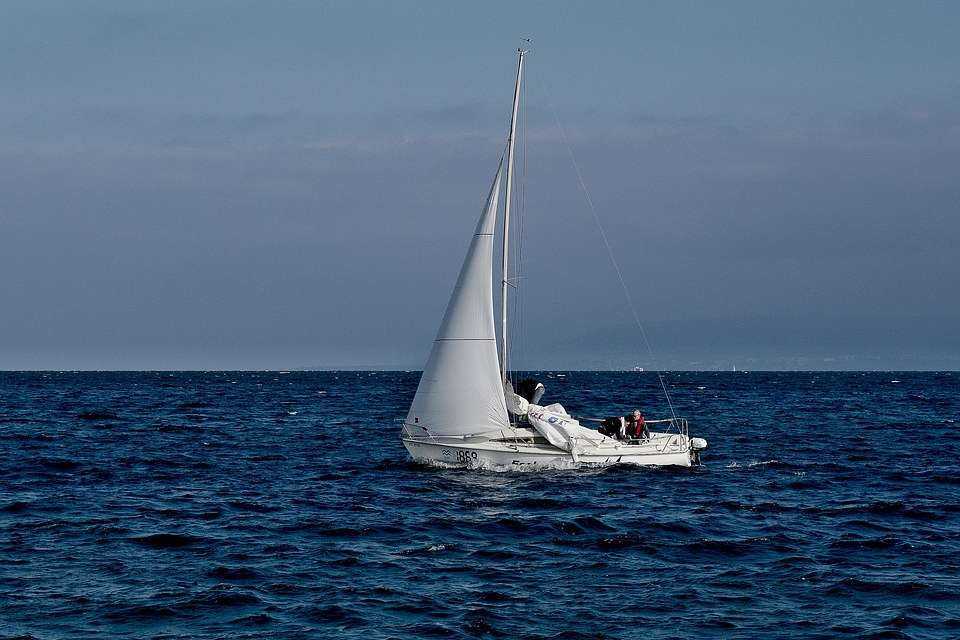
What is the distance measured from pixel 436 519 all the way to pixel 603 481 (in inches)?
353

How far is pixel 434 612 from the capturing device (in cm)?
1909

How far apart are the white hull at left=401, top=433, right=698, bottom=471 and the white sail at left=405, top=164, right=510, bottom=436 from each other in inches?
28.2

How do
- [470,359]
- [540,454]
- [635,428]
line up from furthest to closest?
[635,428] → [540,454] → [470,359]

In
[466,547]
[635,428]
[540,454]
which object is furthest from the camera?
[635,428]

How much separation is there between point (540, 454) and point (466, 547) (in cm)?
1147

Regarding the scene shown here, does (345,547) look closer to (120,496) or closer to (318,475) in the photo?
(120,496)

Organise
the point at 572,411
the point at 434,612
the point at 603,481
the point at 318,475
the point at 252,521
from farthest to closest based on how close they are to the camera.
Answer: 1. the point at 572,411
2. the point at 318,475
3. the point at 603,481
4. the point at 252,521
5. the point at 434,612

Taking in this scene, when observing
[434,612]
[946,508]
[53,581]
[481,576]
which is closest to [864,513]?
[946,508]

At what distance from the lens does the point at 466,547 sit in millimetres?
24875

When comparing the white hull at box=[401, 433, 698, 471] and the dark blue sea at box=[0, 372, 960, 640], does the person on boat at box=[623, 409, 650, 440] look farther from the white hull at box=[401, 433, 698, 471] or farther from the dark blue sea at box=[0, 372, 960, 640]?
the dark blue sea at box=[0, 372, 960, 640]

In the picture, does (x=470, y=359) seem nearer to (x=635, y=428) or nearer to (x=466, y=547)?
(x=635, y=428)

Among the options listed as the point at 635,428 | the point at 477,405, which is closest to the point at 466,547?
the point at 477,405

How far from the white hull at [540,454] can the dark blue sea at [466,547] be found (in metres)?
0.50

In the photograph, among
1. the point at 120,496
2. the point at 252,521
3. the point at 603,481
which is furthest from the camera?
the point at 603,481
